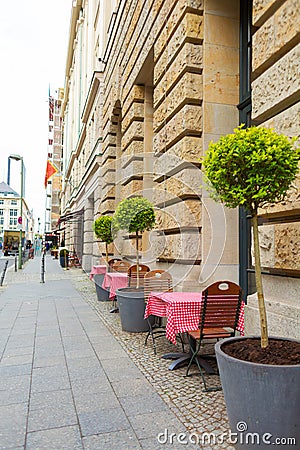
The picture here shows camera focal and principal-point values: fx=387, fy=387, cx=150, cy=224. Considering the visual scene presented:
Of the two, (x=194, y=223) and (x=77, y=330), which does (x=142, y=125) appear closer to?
(x=194, y=223)

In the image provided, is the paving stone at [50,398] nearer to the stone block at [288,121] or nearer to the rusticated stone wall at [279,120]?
the rusticated stone wall at [279,120]

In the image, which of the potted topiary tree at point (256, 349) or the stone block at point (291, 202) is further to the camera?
the stone block at point (291, 202)

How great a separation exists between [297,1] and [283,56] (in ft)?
1.70

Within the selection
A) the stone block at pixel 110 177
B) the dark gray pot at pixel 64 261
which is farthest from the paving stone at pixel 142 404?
the dark gray pot at pixel 64 261

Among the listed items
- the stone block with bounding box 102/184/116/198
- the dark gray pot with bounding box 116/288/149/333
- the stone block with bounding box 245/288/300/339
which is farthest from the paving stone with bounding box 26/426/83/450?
the stone block with bounding box 102/184/116/198

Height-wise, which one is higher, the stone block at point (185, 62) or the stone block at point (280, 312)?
the stone block at point (185, 62)

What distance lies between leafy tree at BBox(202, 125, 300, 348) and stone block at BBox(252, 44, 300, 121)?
1.12m

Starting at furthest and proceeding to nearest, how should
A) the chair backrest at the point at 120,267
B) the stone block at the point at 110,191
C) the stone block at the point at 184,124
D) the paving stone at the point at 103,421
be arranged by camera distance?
the stone block at the point at 110,191 < the chair backrest at the point at 120,267 < the stone block at the point at 184,124 < the paving stone at the point at 103,421

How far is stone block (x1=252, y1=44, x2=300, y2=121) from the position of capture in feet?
12.6

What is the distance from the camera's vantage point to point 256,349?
303cm

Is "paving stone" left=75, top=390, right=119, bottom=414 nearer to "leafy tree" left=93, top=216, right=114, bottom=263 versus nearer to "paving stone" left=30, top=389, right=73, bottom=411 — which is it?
"paving stone" left=30, top=389, right=73, bottom=411

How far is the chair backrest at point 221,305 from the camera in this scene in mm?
4379

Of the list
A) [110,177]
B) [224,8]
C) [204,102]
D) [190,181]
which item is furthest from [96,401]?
[110,177]

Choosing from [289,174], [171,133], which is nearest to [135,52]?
[171,133]
